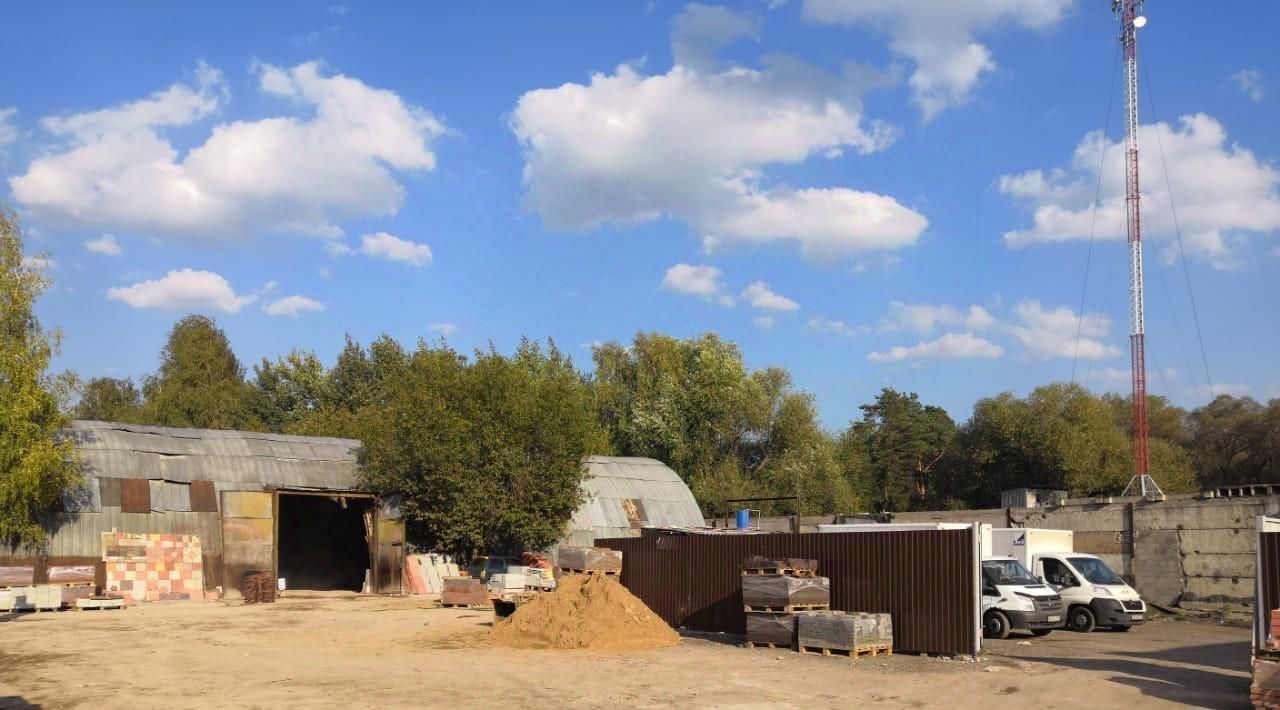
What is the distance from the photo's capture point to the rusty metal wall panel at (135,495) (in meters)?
32.1

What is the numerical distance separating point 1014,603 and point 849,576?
512 centimetres

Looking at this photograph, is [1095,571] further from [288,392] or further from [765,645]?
[288,392]

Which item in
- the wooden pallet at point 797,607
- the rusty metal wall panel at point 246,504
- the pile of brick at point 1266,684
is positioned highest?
the rusty metal wall panel at point 246,504

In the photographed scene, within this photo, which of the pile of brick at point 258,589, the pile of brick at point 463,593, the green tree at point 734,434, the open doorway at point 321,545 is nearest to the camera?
the pile of brick at point 463,593

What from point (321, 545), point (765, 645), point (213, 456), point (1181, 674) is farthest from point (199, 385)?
point (1181, 674)

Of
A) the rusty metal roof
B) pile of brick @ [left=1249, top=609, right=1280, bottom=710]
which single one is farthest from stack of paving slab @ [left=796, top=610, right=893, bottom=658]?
the rusty metal roof

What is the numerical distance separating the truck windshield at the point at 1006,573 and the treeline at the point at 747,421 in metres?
17.0

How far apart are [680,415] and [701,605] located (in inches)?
1592

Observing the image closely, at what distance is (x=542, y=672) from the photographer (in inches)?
653

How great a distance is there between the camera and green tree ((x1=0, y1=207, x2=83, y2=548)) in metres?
28.4

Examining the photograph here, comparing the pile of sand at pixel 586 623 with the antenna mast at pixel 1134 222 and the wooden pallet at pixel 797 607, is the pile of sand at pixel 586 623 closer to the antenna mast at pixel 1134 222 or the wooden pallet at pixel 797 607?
the wooden pallet at pixel 797 607

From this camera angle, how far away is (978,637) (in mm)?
18031

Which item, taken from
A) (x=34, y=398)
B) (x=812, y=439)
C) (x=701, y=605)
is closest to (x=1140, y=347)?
(x=812, y=439)

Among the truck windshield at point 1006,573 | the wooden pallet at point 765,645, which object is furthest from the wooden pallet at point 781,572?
the truck windshield at point 1006,573
